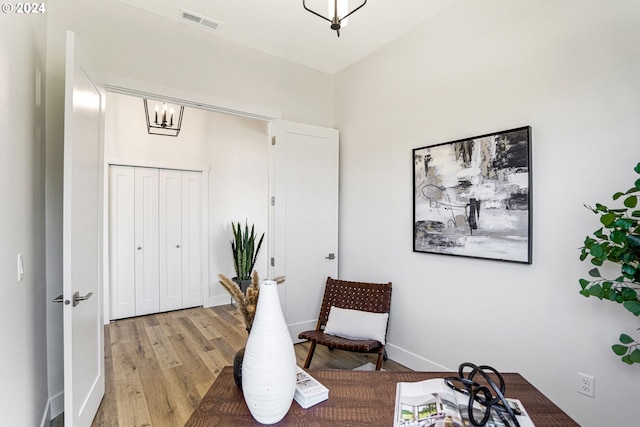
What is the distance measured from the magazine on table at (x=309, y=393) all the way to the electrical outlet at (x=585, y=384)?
→ 1613mm

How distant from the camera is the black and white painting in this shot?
2014 mm

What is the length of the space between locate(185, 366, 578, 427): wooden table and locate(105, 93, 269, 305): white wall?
340cm

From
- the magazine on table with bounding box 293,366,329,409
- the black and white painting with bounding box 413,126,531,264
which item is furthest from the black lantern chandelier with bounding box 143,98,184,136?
the magazine on table with bounding box 293,366,329,409

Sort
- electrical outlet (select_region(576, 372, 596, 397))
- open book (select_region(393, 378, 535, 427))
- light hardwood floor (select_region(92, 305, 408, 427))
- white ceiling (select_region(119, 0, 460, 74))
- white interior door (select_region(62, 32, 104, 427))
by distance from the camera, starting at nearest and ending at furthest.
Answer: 1. open book (select_region(393, 378, 535, 427))
2. white interior door (select_region(62, 32, 104, 427))
3. electrical outlet (select_region(576, 372, 596, 397))
4. light hardwood floor (select_region(92, 305, 408, 427))
5. white ceiling (select_region(119, 0, 460, 74))

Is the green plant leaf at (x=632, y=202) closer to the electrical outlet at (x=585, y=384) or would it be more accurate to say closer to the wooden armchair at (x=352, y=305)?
the electrical outlet at (x=585, y=384)

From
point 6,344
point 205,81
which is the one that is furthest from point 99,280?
point 205,81

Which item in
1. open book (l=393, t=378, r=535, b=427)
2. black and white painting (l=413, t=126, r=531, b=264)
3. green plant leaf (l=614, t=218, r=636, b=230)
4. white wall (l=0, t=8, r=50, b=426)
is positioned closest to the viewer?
open book (l=393, t=378, r=535, b=427)

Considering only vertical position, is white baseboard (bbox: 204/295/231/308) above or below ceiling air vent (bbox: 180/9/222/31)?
below

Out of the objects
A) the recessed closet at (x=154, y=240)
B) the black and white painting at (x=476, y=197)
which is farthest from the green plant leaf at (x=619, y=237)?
the recessed closet at (x=154, y=240)

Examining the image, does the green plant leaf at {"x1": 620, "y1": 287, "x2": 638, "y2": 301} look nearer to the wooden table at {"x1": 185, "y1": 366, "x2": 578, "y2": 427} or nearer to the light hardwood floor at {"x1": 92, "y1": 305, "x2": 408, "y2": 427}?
the wooden table at {"x1": 185, "y1": 366, "x2": 578, "y2": 427}

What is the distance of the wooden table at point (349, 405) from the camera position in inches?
39.8

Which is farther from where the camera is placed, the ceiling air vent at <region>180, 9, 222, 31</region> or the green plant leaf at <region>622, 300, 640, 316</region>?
the ceiling air vent at <region>180, 9, 222, 31</region>

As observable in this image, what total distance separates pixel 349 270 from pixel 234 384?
7.51 feet

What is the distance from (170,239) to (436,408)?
4.22m
